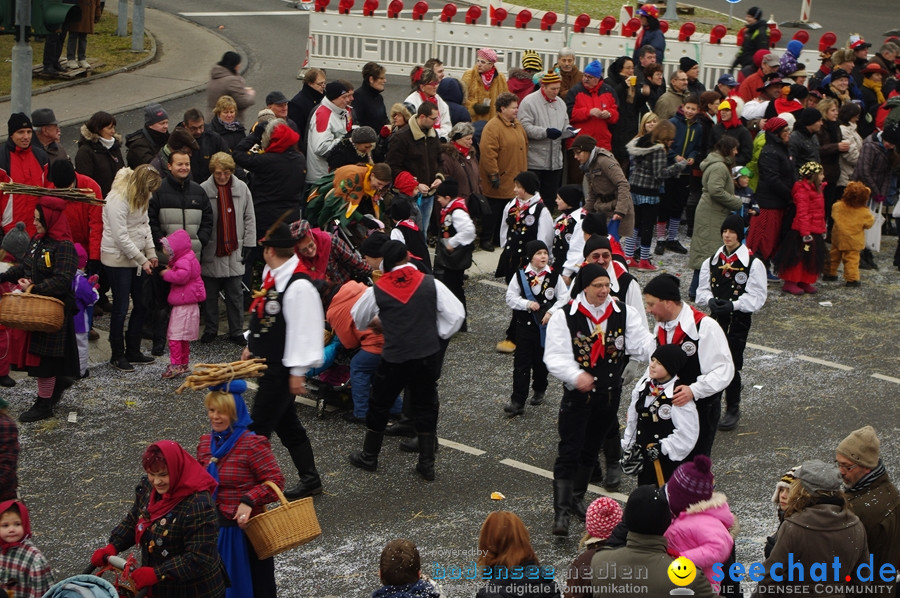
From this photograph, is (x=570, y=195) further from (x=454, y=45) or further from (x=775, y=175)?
(x=454, y=45)

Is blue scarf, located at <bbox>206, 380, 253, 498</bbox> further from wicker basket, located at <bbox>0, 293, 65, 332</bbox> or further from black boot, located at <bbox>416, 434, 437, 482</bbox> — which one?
wicker basket, located at <bbox>0, 293, 65, 332</bbox>

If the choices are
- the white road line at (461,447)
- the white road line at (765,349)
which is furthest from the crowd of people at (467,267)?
the white road line at (765,349)

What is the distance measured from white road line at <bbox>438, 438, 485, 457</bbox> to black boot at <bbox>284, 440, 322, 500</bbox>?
140 cm

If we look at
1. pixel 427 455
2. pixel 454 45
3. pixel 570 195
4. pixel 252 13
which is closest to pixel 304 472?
pixel 427 455

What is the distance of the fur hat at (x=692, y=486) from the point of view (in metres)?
6.38

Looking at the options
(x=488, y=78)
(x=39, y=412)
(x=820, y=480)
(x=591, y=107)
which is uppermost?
(x=488, y=78)

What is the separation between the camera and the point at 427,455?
9.09m

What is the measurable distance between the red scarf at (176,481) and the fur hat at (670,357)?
10.4 ft

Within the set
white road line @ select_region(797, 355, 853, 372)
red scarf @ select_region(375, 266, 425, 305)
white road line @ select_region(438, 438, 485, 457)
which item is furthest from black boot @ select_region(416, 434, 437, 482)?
white road line @ select_region(797, 355, 853, 372)

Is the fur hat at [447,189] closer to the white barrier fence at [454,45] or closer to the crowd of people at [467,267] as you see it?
the crowd of people at [467,267]

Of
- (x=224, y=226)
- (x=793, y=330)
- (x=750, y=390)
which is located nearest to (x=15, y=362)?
(x=224, y=226)

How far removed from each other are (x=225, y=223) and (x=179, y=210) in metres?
0.49

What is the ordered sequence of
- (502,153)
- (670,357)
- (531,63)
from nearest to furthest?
(670,357) → (502,153) → (531,63)

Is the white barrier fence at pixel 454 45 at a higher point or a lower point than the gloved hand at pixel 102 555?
higher
